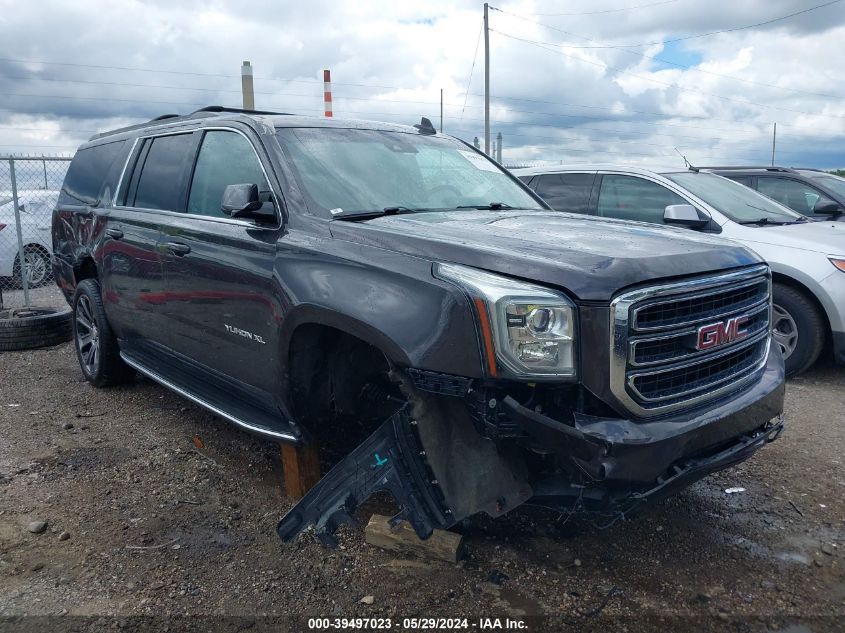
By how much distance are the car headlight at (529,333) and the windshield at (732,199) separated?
4694mm

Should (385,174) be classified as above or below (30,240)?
above

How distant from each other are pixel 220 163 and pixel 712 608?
3259 millimetres

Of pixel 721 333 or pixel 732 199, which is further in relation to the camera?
pixel 732 199

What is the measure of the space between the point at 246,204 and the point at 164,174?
155cm

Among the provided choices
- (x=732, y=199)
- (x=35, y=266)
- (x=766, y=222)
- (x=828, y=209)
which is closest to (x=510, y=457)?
(x=766, y=222)

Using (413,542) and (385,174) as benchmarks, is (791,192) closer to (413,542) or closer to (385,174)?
(385,174)

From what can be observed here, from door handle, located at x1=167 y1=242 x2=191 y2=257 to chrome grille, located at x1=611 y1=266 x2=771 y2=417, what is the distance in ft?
8.32

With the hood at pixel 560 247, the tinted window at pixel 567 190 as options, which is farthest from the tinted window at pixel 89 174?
the tinted window at pixel 567 190

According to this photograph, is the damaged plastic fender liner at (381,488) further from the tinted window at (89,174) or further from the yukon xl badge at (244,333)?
the tinted window at (89,174)

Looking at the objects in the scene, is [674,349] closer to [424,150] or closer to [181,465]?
[424,150]

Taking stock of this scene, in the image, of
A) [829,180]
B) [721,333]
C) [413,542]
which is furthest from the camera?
[829,180]

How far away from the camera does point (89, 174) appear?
5902 millimetres

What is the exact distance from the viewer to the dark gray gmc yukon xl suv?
250cm

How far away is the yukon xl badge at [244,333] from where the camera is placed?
3.48 metres
